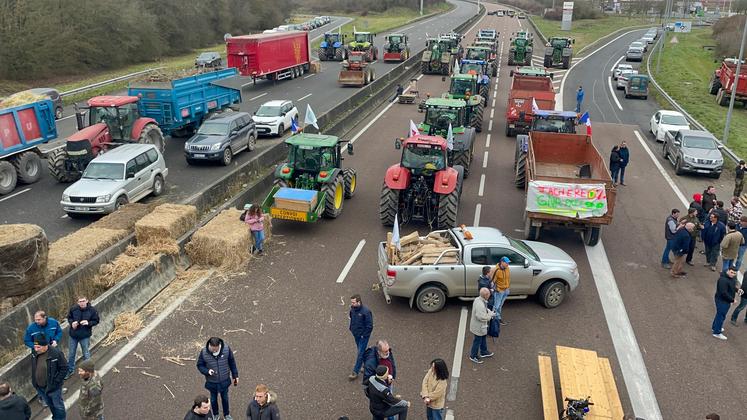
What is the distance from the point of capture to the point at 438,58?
4581cm

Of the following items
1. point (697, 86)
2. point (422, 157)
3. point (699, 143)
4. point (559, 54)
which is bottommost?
point (697, 86)

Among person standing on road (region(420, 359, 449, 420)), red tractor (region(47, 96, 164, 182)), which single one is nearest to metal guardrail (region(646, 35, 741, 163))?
person standing on road (region(420, 359, 449, 420))

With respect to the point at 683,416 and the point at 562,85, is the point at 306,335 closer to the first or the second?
the point at 683,416

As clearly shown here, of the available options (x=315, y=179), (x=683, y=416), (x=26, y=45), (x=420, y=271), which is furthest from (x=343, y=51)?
(x=683, y=416)

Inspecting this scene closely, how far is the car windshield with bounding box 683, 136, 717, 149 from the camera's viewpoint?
22.5 metres

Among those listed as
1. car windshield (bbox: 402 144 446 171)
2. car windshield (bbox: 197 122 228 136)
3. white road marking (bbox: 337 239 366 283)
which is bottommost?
white road marking (bbox: 337 239 366 283)

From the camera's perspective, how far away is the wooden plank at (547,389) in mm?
8555

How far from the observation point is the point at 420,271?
11.8m

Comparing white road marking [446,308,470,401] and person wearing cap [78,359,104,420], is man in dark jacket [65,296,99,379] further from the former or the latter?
white road marking [446,308,470,401]

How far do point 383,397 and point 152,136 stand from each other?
18.4 meters

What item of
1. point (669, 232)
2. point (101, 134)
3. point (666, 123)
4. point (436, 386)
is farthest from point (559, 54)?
point (436, 386)

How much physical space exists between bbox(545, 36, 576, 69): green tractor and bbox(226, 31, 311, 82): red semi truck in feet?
72.0

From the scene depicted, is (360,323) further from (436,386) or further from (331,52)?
(331,52)

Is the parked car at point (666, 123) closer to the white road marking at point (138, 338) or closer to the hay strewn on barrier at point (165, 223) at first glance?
the hay strewn on barrier at point (165, 223)
